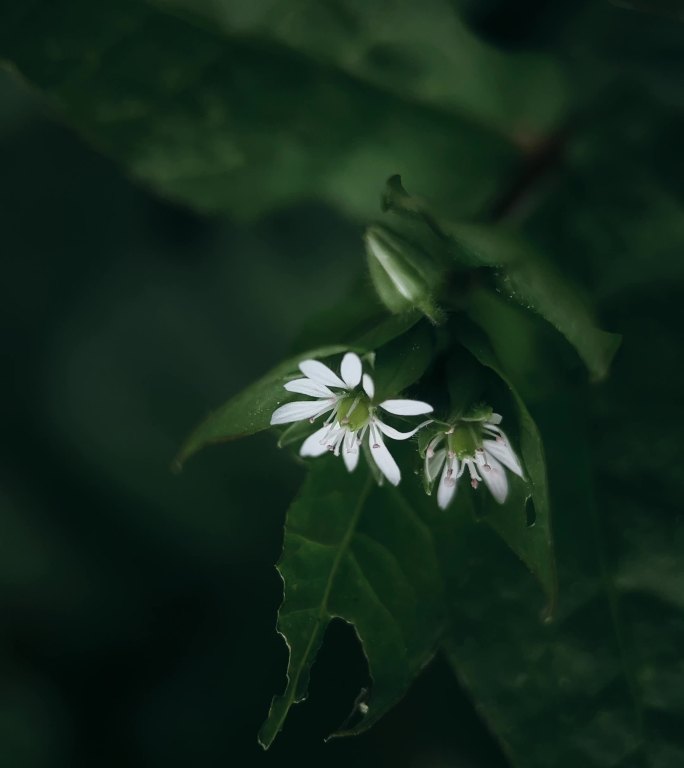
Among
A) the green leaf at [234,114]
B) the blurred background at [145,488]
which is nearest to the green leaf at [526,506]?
the green leaf at [234,114]

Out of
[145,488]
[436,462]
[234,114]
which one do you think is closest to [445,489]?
[436,462]

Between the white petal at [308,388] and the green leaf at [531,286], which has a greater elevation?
the green leaf at [531,286]

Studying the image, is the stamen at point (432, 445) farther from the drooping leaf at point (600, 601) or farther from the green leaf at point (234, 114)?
the green leaf at point (234, 114)

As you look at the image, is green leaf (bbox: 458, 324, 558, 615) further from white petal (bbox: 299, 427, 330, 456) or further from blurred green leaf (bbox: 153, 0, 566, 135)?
blurred green leaf (bbox: 153, 0, 566, 135)

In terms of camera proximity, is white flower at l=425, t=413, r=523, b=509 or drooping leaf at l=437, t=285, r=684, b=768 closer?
white flower at l=425, t=413, r=523, b=509

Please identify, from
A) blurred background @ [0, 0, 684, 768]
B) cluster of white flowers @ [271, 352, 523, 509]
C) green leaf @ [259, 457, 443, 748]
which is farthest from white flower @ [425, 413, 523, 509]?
blurred background @ [0, 0, 684, 768]

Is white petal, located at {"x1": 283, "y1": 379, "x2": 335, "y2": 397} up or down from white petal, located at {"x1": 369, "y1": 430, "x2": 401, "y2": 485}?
up

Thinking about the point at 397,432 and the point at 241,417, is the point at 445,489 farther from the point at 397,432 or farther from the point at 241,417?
the point at 241,417

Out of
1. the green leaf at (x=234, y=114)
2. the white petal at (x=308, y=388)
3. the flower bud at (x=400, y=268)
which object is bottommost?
the white petal at (x=308, y=388)

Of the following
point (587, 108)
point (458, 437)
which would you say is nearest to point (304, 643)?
point (458, 437)
